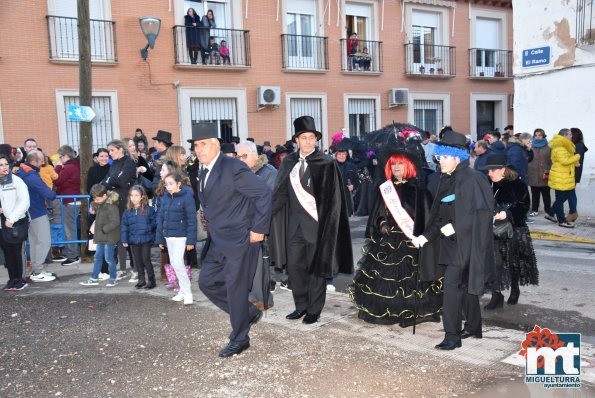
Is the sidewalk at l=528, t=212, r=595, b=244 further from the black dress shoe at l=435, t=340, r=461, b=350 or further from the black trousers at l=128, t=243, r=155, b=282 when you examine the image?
the black trousers at l=128, t=243, r=155, b=282

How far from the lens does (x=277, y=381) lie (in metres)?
4.23

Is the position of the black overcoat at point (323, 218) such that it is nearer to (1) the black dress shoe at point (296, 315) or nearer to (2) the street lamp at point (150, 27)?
(1) the black dress shoe at point (296, 315)

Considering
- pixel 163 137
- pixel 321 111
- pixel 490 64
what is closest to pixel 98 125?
pixel 321 111

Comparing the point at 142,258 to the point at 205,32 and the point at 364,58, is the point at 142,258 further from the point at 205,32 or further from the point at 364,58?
the point at 364,58

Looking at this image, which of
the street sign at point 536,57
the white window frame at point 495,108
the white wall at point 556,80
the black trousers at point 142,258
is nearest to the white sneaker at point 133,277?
the black trousers at point 142,258

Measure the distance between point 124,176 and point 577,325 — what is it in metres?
5.95

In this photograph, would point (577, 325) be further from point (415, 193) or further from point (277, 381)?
→ point (277, 381)

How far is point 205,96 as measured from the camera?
17.3 metres

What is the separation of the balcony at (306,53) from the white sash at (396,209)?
542 inches

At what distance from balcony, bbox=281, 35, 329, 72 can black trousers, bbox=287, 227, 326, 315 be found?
13.7 metres

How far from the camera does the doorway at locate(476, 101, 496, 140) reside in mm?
23562

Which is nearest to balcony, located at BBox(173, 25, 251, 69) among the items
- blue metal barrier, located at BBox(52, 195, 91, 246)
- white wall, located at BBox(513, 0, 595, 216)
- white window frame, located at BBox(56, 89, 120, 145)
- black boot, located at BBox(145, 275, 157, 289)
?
white window frame, located at BBox(56, 89, 120, 145)

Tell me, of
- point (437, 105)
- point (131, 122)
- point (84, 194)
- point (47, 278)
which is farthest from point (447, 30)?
point (47, 278)

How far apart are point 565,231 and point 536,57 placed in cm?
453
